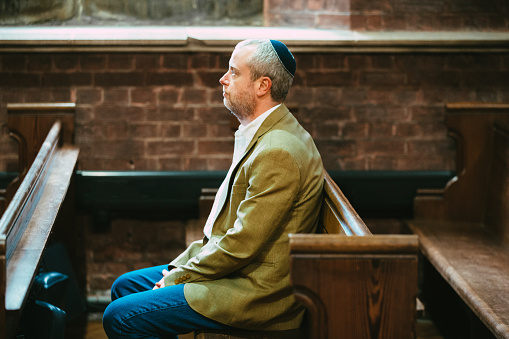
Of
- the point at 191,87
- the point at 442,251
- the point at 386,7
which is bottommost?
the point at 442,251

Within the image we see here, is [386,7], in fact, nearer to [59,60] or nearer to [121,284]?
[59,60]

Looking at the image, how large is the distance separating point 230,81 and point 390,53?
1970 mm

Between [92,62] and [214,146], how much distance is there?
0.94 metres

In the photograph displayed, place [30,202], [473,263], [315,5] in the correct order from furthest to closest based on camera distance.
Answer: [315,5] → [473,263] → [30,202]

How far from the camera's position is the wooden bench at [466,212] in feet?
12.7

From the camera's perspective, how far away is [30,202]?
9.78 feet

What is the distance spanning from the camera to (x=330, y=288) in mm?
2146

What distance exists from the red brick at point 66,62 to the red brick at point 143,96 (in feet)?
1.32

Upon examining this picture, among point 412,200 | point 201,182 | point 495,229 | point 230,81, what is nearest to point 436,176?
point 412,200

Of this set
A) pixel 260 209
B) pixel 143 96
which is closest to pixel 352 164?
pixel 143 96

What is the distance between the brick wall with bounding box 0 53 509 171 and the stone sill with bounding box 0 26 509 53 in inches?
2.6

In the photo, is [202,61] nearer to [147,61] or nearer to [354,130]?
[147,61]

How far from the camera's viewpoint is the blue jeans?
2486 millimetres

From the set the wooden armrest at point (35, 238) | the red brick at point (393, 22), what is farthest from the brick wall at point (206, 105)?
the wooden armrest at point (35, 238)
